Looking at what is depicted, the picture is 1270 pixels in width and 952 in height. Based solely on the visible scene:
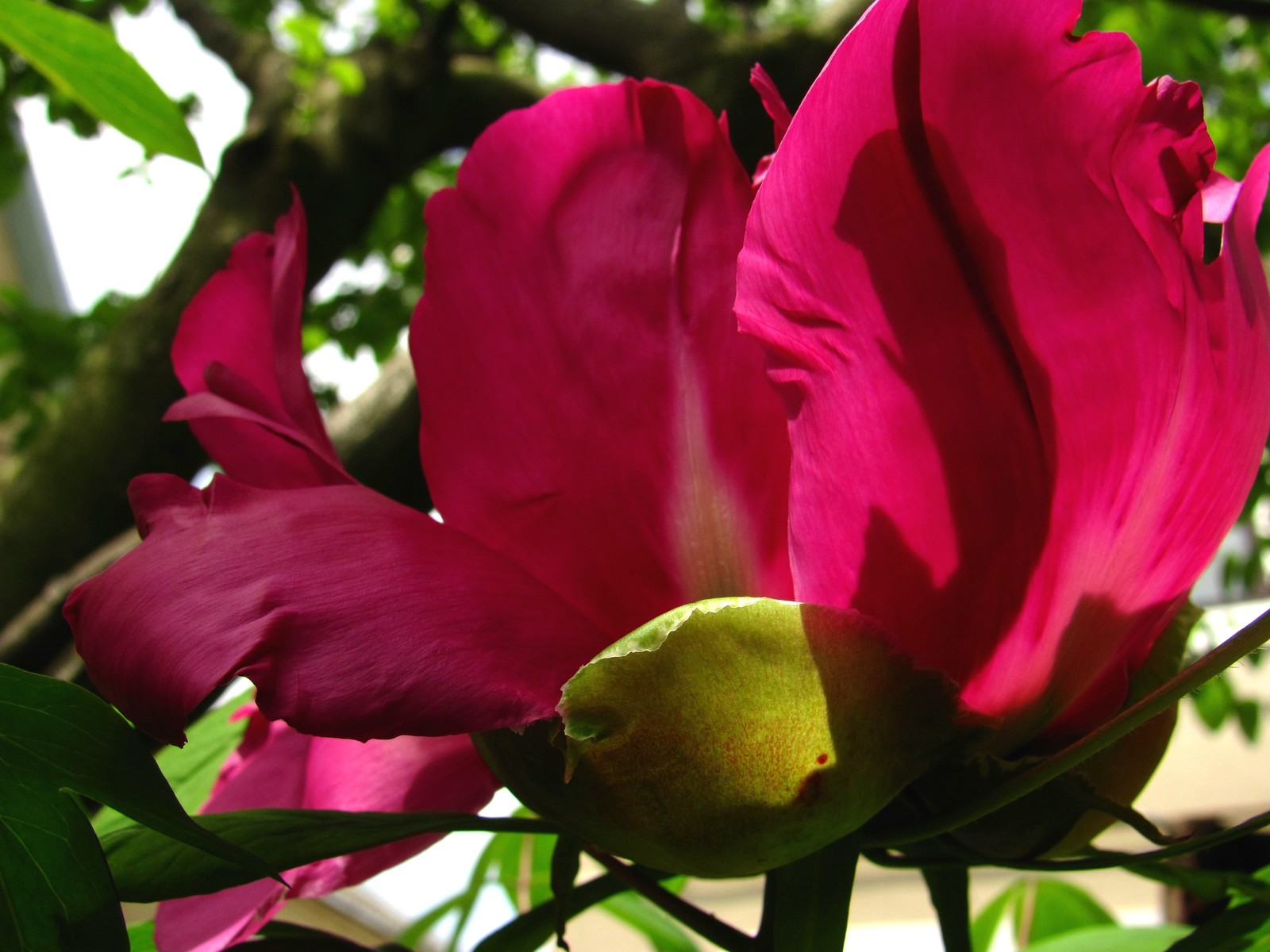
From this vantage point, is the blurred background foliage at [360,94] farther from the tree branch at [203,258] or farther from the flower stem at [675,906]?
the flower stem at [675,906]

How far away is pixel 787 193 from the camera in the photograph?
127 mm

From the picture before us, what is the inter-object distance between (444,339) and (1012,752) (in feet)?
0.29

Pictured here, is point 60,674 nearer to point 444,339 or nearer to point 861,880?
point 444,339

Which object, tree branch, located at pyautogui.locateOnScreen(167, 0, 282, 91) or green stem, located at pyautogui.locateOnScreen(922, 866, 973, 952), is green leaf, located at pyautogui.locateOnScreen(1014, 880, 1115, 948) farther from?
tree branch, located at pyautogui.locateOnScreen(167, 0, 282, 91)

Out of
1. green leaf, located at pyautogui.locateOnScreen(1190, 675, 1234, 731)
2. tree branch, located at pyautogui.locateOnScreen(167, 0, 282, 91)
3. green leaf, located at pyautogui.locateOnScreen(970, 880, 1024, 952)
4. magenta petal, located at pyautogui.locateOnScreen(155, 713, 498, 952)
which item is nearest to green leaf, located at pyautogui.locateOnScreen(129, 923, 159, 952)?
magenta petal, located at pyautogui.locateOnScreen(155, 713, 498, 952)

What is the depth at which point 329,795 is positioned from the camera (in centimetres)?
19

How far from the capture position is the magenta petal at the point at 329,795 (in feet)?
0.57

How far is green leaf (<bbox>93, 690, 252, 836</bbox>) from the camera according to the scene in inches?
10.8

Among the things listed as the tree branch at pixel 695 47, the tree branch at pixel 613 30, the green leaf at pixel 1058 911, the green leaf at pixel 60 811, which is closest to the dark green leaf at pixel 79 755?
the green leaf at pixel 60 811

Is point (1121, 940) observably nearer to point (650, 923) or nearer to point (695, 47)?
point (650, 923)

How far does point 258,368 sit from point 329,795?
0.24 ft

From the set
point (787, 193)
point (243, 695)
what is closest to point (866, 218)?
point (787, 193)

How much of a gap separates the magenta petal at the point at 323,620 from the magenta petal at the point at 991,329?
0.04 m

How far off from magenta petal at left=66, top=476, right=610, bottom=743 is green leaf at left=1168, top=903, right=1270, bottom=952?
0.38 feet
